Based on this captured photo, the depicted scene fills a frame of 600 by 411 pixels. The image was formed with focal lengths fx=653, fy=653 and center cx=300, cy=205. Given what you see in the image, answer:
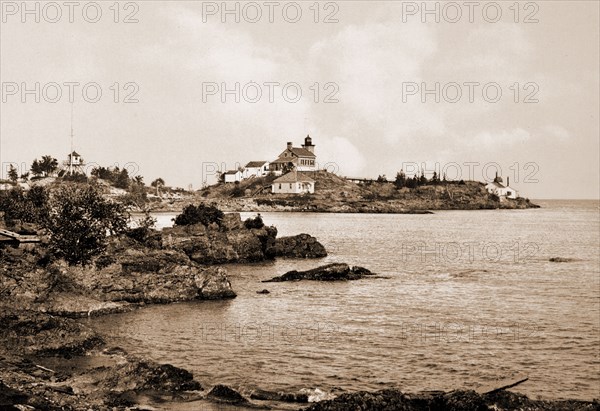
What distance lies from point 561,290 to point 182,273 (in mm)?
31267

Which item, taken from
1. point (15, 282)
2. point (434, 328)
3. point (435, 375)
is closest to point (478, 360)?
point (435, 375)

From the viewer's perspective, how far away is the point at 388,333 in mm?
36000

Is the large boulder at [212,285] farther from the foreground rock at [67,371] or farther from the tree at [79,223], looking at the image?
the foreground rock at [67,371]

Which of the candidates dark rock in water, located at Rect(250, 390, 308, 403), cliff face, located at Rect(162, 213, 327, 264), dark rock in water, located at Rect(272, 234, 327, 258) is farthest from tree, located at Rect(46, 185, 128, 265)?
dark rock in water, located at Rect(272, 234, 327, 258)

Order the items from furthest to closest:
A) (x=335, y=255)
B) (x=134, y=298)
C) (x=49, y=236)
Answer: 1. (x=335, y=255)
2. (x=49, y=236)
3. (x=134, y=298)

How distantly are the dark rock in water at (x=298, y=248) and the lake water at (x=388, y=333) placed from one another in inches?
496

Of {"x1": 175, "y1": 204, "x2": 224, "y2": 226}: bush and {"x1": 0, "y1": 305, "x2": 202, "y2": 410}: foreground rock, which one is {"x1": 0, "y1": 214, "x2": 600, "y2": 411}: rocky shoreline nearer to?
{"x1": 0, "y1": 305, "x2": 202, "y2": 410}: foreground rock

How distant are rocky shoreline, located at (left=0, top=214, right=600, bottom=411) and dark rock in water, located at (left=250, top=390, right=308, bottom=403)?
1.6 inches

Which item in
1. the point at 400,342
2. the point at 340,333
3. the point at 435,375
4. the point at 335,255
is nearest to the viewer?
the point at 435,375

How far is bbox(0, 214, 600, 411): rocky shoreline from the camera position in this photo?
2028 cm

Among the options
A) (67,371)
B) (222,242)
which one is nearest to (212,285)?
(67,371)

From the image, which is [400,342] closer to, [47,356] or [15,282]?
[47,356]

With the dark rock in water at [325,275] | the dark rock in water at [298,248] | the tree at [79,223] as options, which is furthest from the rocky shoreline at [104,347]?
the dark rock in water at [298,248]

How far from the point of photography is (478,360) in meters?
30.3
